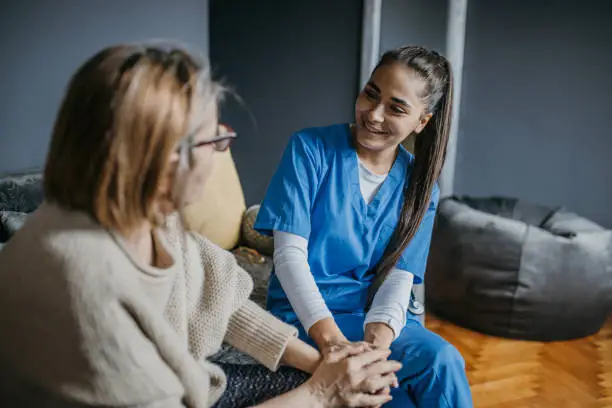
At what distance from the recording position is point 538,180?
138 inches

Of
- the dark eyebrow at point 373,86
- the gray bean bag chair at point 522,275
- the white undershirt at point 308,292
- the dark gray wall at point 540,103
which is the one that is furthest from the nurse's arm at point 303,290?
the dark gray wall at point 540,103

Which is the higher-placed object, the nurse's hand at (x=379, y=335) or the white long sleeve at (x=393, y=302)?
the white long sleeve at (x=393, y=302)

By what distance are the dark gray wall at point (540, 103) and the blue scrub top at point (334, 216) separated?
7.11 feet

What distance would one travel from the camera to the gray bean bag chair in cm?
252

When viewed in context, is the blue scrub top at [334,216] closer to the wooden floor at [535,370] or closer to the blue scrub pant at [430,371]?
the blue scrub pant at [430,371]

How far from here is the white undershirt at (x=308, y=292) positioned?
1325mm

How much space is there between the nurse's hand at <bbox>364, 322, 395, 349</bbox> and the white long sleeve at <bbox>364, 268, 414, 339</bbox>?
0.01 m

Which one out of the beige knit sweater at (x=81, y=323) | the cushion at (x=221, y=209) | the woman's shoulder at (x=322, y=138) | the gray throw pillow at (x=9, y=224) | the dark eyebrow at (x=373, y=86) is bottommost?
the cushion at (x=221, y=209)

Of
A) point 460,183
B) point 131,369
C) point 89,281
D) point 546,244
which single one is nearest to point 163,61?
point 89,281

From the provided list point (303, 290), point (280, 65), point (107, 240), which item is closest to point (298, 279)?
point (303, 290)

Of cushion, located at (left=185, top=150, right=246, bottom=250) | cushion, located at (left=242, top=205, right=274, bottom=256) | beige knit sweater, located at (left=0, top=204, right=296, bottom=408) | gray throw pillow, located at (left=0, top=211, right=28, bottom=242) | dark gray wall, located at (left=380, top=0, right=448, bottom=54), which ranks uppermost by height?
dark gray wall, located at (left=380, top=0, right=448, bottom=54)

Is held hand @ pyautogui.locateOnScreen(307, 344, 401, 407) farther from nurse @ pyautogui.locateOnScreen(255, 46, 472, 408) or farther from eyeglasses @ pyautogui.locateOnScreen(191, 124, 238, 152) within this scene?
eyeglasses @ pyautogui.locateOnScreen(191, 124, 238, 152)

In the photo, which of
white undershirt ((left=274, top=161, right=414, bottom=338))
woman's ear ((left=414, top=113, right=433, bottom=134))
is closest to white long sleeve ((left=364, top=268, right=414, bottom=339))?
white undershirt ((left=274, top=161, right=414, bottom=338))

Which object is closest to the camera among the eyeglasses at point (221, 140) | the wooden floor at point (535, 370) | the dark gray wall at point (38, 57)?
the eyeglasses at point (221, 140)
